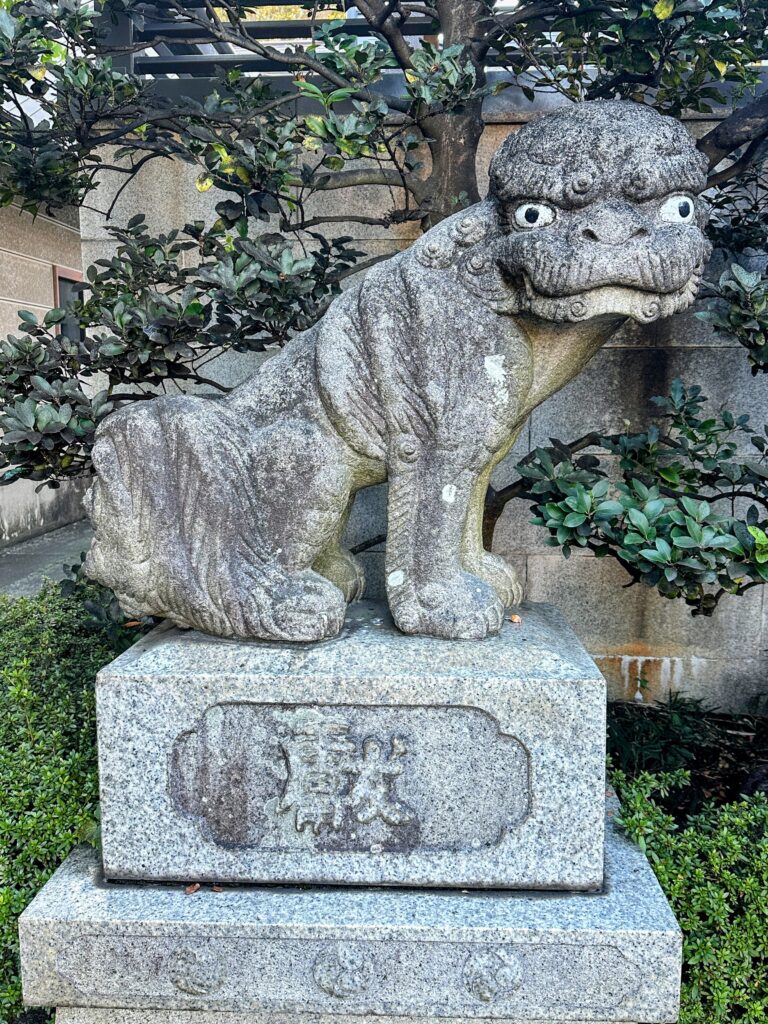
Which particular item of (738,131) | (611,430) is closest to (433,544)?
(611,430)

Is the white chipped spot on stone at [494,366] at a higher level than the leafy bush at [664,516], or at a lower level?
higher

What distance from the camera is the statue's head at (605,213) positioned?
1.94 m

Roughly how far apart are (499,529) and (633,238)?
1837mm

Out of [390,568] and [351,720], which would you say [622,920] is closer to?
[351,720]

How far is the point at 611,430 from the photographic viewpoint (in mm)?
3541

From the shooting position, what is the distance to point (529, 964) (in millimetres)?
1989

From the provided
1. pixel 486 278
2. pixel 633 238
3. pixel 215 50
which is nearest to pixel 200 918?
pixel 486 278

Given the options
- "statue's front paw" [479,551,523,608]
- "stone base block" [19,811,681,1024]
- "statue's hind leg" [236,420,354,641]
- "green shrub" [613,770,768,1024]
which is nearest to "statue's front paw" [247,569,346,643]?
"statue's hind leg" [236,420,354,641]

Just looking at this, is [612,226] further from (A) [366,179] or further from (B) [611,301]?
(A) [366,179]

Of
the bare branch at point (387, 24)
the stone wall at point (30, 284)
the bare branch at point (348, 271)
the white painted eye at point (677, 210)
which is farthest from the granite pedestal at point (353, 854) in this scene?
the stone wall at point (30, 284)

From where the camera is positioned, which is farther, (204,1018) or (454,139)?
(454,139)

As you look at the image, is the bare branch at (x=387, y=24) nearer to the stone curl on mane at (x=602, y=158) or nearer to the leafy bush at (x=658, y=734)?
the stone curl on mane at (x=602, y=158)

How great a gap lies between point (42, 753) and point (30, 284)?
21.1 feet

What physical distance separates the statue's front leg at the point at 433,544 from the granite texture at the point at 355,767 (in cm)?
8
